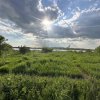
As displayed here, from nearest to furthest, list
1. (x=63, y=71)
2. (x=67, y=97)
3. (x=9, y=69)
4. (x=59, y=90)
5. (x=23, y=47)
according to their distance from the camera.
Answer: (x=67, y=97)
(x=59, y=90)
(x=63, y=71)
(x=9, y=69)
(x=23, y=47)

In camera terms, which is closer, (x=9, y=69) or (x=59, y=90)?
(x=59, y=90)

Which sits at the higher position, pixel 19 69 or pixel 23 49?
pixel 23 49

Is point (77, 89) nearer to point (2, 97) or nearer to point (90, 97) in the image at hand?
point (90, 97)

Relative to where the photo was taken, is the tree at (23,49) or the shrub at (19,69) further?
the tree at (23,49)

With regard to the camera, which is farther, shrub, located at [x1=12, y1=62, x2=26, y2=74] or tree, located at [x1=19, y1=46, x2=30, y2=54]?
tree, located at [x1=19, y1=46, x2=30, y2=54]

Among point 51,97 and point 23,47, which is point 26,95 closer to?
point 51,97

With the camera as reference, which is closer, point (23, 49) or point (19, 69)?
point (19, 69)

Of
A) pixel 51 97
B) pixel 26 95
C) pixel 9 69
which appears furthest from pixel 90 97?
pixel 9 69

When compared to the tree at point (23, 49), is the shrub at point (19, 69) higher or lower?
lower

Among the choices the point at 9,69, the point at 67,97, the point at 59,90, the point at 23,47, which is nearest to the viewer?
the point at 67,97

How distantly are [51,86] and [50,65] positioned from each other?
66.6 feet

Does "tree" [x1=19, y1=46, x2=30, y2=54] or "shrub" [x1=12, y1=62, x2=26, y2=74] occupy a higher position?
"tree" [x1=19, y1=46, x2=30, y2=54]

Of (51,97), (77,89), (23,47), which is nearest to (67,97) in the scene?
(51,97)

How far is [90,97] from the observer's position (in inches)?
444
